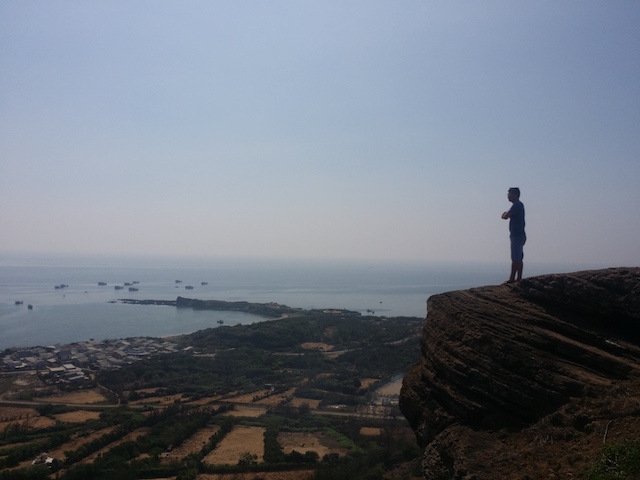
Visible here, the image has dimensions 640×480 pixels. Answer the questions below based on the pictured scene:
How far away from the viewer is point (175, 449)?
87.6 feet

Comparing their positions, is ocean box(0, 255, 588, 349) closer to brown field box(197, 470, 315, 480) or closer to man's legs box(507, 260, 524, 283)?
brown field box(197, 470, 315, 480)

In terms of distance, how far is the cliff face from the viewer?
640 centimetres

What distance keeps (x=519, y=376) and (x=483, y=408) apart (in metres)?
0.85

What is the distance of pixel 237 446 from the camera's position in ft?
87.1

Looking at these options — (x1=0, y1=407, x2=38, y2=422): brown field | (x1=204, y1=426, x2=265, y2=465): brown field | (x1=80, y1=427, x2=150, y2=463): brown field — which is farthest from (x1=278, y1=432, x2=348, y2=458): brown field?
(x1=0, y1=407, x2=38, y2=422): brown field

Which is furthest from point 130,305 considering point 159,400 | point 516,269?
point 516,269

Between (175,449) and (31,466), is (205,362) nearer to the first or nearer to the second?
(175,449)

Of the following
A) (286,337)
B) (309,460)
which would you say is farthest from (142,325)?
(309,460)

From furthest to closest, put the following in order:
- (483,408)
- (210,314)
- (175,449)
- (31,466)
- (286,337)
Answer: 1. (210,314)
2. (286,337)
3. (175,449)
4. (31,466)
5. (483,408)

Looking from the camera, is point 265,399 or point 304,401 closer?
point 304,401

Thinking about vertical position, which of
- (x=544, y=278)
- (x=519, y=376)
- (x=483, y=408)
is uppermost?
(x=544, y=278)

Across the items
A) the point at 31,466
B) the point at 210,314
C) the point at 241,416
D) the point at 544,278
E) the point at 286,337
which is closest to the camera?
the point at 544,278

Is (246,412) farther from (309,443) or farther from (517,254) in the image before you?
(517,254)

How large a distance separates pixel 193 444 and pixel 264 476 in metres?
7.92
